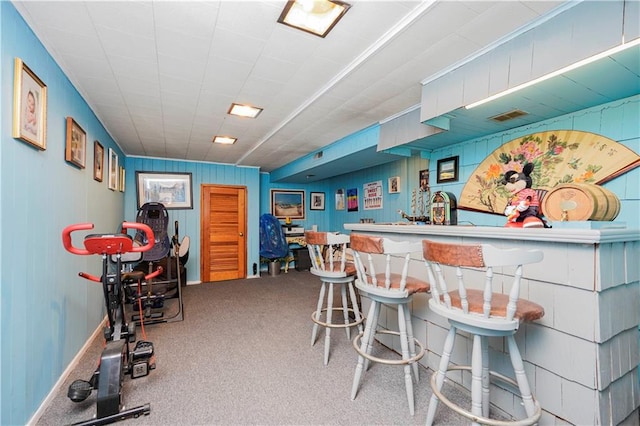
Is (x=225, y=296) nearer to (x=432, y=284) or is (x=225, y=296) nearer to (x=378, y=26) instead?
(x=432, y=284)

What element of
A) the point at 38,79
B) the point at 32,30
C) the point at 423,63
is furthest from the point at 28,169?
the point at 423,63

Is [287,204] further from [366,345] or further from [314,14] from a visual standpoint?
[314,14]

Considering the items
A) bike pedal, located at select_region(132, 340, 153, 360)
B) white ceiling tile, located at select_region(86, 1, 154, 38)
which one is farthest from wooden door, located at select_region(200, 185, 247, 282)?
white ceiling tile, located at select_region(86, 1, 154, 38)

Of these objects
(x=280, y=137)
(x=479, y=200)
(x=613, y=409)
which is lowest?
(x=613, y=409)

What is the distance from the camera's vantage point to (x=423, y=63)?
2.06 meters

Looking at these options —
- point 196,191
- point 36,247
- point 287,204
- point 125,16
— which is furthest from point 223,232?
point 125,16

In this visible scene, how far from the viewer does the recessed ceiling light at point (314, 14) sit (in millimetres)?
1533

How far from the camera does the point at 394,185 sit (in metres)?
4.99

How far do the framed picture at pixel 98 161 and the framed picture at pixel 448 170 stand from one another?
147 inches

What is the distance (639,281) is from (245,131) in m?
3.77

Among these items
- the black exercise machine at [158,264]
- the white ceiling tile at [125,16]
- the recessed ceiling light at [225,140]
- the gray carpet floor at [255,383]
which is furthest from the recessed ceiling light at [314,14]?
the black exercise machine at [158,264]

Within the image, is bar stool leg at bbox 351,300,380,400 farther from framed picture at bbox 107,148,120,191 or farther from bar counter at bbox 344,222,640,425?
framed picture at bbox 107,148,120,191

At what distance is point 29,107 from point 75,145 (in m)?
0.83

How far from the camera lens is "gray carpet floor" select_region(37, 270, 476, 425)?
65.7 inches
